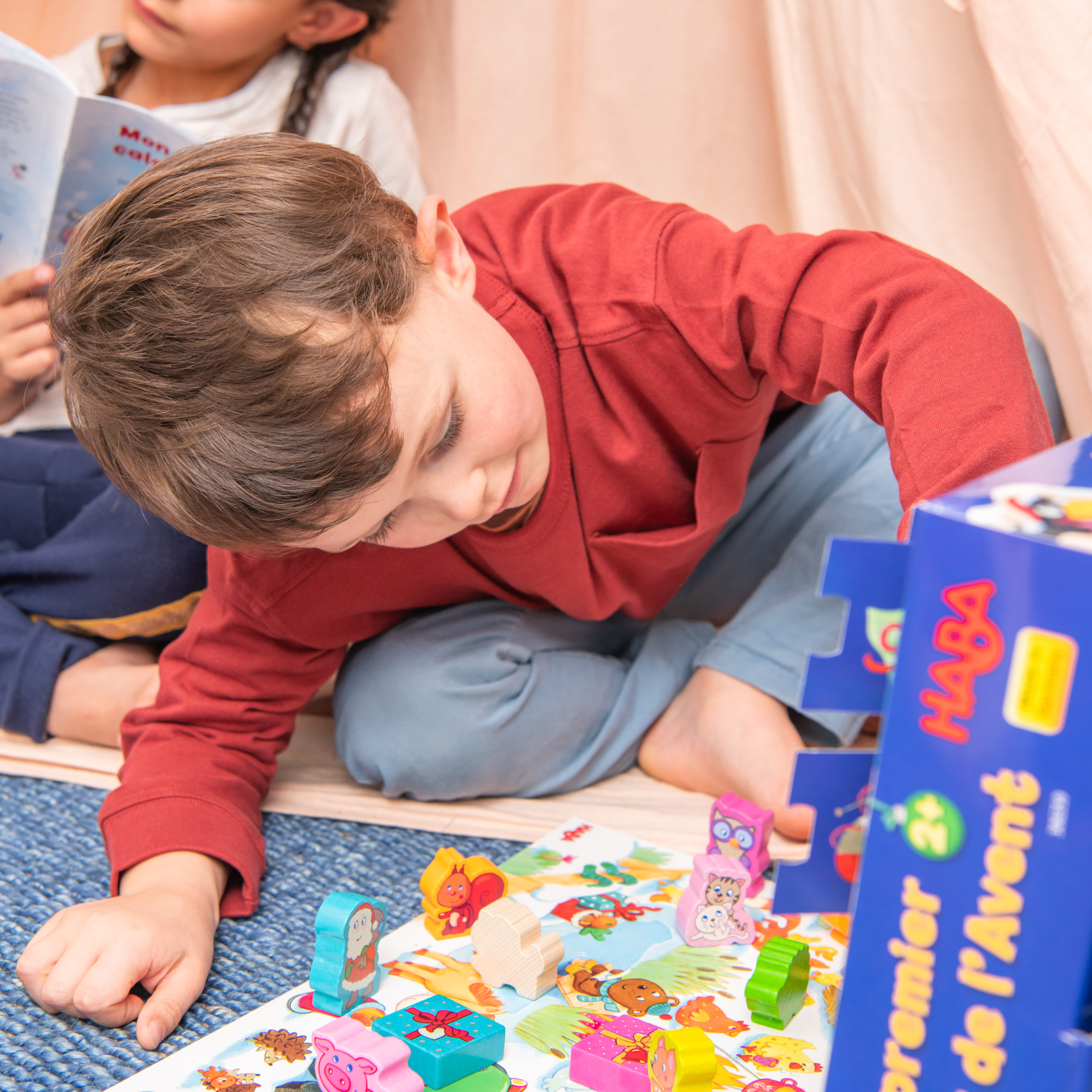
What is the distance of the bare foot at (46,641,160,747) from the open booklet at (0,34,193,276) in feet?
1.06

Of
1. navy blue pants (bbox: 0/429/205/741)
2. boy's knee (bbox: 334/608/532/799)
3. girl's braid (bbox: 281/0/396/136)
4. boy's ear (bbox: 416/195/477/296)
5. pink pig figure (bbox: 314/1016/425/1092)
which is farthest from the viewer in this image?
girl's braid (bbox: 281/0/396/136)

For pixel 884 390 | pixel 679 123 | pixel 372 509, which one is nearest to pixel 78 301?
pixel 372 509

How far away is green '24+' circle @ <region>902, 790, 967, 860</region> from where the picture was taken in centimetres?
29

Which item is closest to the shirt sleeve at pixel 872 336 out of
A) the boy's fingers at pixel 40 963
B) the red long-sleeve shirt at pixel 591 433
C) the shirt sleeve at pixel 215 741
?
the red long-sleeve shirt at pixel 591 433

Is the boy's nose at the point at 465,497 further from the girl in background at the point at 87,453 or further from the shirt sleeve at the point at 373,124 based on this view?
the shirt sleeve at the point at 373,124

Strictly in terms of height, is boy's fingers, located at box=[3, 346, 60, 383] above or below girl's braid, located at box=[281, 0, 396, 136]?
below

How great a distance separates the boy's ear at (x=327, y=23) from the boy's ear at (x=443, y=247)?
0.58 meters

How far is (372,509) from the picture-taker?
1.86 ft

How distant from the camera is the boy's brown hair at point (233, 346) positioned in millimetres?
518

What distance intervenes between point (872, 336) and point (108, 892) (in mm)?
539

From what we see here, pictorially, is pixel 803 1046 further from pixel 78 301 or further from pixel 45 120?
pixel 45 120

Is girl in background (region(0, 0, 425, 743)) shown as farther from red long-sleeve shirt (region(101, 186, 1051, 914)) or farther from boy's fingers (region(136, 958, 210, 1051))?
boy's fingers (region(136, 958, 210, 1051))

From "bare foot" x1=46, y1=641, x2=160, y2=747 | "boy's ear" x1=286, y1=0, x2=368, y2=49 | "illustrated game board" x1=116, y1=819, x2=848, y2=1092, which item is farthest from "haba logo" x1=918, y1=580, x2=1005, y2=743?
"boy's ear" x1=286, y1=0, x2=368, y2=49

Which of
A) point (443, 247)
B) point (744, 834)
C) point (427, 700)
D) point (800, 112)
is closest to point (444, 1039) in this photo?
point (744, 834)
